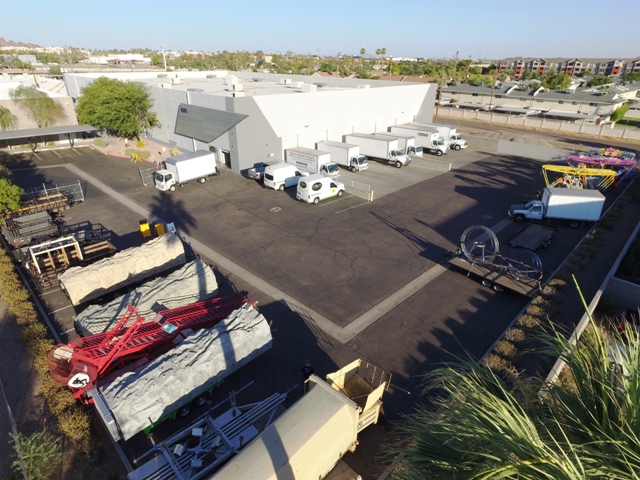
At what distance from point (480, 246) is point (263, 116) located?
24.0 metres

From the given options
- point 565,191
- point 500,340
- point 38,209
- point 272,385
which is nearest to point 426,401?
point 500,340

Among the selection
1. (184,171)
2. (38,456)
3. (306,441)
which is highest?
(306,441)

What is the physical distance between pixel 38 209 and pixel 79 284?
14632 mm

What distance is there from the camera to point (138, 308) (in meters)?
14.6

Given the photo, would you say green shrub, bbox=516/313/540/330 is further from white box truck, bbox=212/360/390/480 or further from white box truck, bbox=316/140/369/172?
white box truck, bbox=316/140/369/172

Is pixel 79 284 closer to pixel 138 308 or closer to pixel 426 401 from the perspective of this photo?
pixel 138 308

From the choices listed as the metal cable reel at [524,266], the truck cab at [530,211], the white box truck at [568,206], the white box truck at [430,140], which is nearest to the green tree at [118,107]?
the white box truck at [430,140]

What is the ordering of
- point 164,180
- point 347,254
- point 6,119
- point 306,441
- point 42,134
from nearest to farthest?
point 306,441 → point 347,254 → point 164,180 → point 42,134 → point 6,119

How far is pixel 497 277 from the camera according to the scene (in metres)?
18.1

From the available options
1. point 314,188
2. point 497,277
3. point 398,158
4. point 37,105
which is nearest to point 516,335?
point 497,277

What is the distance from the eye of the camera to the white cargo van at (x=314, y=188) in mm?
27906

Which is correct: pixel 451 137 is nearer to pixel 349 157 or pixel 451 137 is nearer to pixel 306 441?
pixel 349 157

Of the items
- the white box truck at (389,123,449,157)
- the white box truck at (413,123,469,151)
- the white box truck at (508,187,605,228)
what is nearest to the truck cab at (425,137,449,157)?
the white box truck at (389,123,449,157)

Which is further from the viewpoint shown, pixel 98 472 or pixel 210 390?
pixel 210 390
